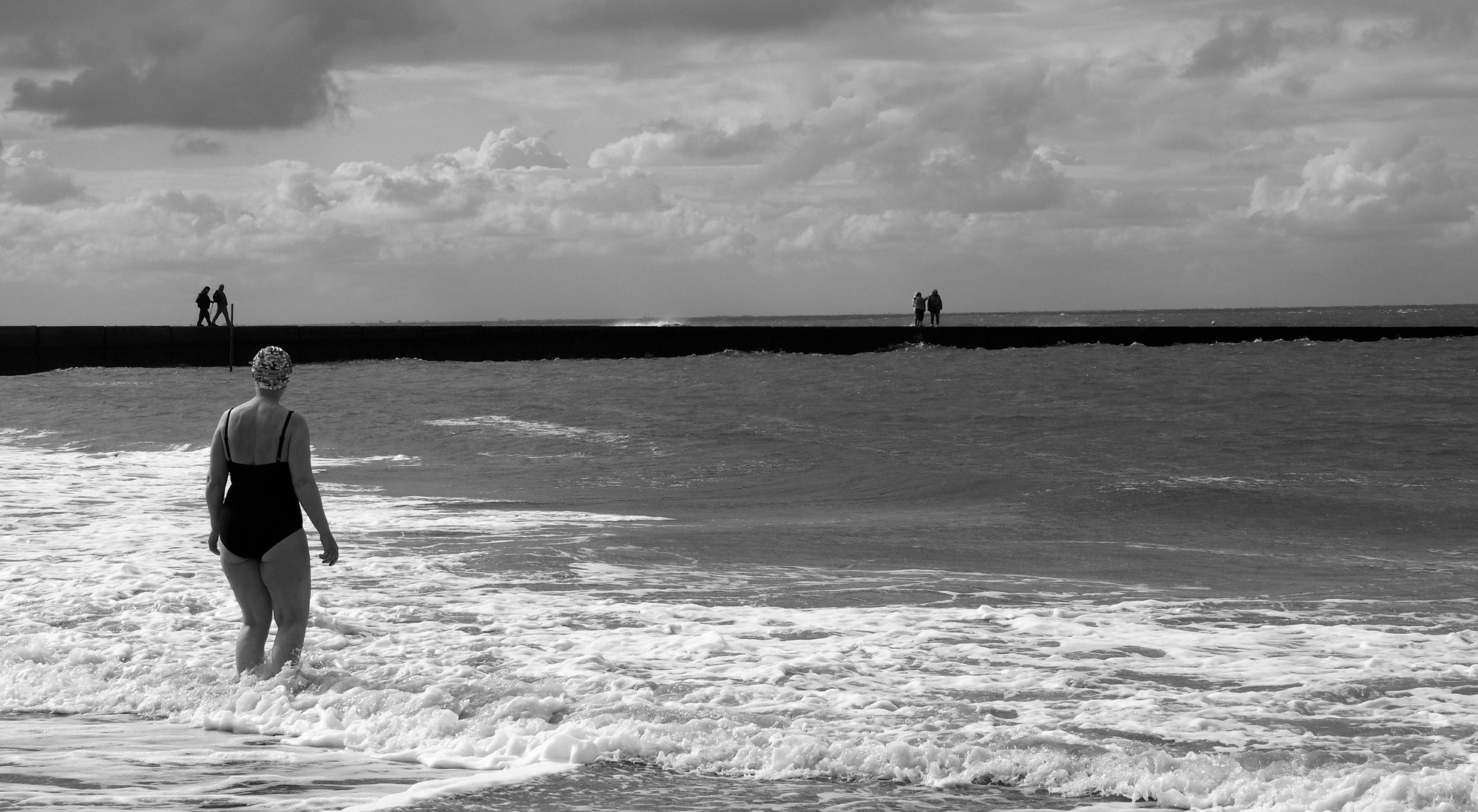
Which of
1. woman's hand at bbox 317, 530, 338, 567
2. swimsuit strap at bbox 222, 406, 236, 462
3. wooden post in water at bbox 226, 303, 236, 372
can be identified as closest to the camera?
swimsuit strap at bbox 222, 406, 236, 462

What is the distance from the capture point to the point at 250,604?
525 cm

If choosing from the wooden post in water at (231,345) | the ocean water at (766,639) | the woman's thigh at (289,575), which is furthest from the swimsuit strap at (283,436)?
the wooden post in water at (231,345)

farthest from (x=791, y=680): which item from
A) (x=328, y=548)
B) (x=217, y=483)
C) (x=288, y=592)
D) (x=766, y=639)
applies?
(x=217, y=483)

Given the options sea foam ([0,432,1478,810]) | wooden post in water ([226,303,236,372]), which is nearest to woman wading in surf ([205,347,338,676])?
sea foam ([0,432,1478,810])

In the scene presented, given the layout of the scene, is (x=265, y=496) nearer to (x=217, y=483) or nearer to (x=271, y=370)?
(x=217, y=483)

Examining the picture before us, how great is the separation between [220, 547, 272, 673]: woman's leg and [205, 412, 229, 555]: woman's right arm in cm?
10

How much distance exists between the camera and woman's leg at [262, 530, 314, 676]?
5.13m

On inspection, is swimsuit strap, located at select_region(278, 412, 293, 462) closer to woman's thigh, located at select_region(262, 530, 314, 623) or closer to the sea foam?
woman's thigh, located at select_region(262, 530, 314, 623)

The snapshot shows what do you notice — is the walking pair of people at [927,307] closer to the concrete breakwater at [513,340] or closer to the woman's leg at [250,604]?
the concrete breakwater at [513,340]

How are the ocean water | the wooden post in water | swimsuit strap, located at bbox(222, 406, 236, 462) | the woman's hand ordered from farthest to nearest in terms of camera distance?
the wooden post in water, the woman's hand, swimsuit strap, located at bbox(222, 406, 236, 462), the ocean water

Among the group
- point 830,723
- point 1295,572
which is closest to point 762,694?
point 830,723

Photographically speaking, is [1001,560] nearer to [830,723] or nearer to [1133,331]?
[830,723]

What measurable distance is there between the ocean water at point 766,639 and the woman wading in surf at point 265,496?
1.50ft

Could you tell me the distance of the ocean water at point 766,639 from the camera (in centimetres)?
434
